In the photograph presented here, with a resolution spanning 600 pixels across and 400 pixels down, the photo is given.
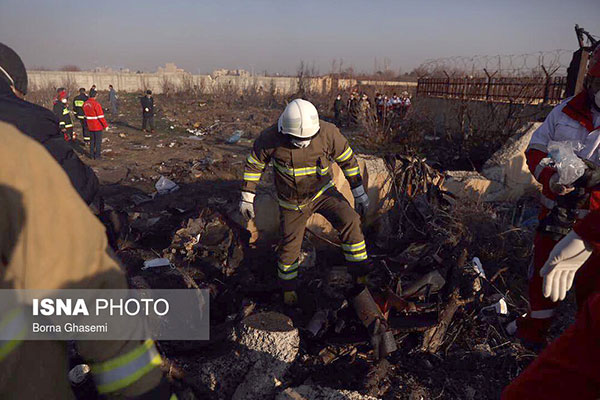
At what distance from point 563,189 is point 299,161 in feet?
6.08

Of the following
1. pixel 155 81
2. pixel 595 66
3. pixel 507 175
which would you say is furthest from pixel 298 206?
pixel 155 81

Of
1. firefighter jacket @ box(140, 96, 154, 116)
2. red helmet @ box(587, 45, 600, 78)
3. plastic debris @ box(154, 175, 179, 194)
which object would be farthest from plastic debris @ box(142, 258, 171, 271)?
firefighter jacket @ box(140, 96, 154, 116)

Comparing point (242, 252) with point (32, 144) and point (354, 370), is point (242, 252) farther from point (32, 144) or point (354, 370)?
point (32, 144)

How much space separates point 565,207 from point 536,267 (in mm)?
462

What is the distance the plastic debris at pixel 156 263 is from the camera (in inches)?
134

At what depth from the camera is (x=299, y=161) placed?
3117 millimetres

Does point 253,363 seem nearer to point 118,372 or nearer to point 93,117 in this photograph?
point 118,372

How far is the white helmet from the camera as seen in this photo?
291cm

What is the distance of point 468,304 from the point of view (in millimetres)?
2865

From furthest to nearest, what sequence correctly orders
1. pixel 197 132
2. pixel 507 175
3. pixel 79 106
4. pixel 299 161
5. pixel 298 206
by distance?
pixel 197 132 < pixel 79 106 < pixel 507 175 < pixel 298 206 < pixel 299 161

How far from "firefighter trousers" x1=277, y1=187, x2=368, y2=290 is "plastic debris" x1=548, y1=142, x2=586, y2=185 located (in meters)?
1.61

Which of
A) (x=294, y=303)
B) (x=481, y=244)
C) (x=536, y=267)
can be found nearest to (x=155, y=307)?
(x=294, y=303)

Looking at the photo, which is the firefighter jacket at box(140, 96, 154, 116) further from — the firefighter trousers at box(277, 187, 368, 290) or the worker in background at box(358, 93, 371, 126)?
the firefighter trousers at box(277, 187, 368, 290)

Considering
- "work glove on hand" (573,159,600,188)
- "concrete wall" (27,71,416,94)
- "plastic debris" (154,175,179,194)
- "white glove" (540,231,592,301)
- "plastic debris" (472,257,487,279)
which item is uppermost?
"concrete wall" (27,71,416,94)
